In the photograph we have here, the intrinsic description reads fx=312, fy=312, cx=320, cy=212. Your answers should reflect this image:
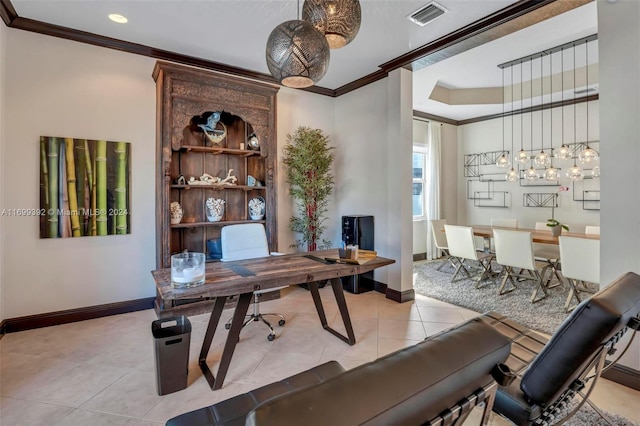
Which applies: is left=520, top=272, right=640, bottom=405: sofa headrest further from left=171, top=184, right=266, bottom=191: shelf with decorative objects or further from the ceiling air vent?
left=171, top=184, right=266, bottom=191: shelf with decorative objects

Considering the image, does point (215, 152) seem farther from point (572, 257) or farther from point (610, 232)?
point (572, 257)

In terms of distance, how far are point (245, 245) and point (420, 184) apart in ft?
15.5

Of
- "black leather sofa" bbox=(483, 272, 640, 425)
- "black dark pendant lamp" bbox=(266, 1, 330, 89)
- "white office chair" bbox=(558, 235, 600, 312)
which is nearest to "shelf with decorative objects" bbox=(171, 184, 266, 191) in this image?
"black dark pendant lamp" bbox=(266, 1, 330, 89)

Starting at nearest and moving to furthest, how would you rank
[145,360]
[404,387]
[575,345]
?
[404,387]
[575,345]
[145,360]

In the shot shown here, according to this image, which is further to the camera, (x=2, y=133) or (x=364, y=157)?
(x=364, y=157)

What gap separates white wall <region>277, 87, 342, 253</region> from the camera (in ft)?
14.9

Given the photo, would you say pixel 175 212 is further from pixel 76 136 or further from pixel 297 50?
pixel 297 50

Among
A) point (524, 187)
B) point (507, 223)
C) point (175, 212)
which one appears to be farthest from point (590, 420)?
point (524, 187)

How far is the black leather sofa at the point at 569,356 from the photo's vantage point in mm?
1086

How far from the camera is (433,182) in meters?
6.77

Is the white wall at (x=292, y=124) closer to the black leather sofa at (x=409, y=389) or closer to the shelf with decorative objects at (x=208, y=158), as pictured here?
the shelf with decorative objects at (x=208, y=158)

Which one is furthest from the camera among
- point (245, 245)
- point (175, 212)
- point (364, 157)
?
point (364, 157)

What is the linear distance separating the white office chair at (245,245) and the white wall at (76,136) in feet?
3.65

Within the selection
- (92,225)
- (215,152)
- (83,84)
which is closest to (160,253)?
(92,225)
